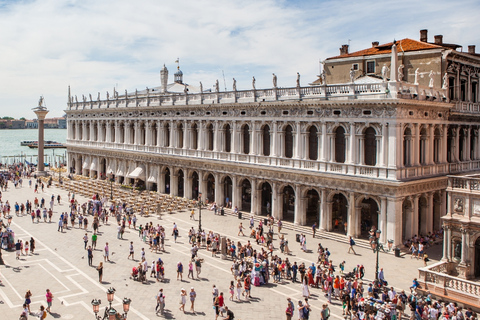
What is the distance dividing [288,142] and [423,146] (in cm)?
998

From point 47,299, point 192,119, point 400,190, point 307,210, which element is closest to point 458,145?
point 400,190

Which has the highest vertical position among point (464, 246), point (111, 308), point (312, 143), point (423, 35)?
point (423, 35)

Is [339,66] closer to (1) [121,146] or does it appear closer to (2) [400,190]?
(2) [400,190]

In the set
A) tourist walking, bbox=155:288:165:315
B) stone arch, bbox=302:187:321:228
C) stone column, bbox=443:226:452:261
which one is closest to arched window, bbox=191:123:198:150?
stone arch, bbox=302:187:321:228

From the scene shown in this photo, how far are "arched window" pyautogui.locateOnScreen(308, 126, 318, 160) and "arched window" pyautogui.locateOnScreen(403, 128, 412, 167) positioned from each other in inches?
255

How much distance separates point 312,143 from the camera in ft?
113

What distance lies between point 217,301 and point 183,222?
18293 millimetres

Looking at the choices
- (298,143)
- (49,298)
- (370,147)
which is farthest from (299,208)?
(49,298)

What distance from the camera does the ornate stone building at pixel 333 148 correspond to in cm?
2941

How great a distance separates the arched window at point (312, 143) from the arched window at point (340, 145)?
1846mm

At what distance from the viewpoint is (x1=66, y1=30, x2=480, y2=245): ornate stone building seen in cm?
2941

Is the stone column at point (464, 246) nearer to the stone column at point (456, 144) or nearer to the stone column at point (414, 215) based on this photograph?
the stone column at point (414, 215)

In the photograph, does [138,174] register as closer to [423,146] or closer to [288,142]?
[288,142]

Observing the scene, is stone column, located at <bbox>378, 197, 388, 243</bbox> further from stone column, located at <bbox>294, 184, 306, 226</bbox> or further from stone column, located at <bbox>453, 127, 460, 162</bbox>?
stone column, located at <bbox>453, 127, 460, 162</bbox>
